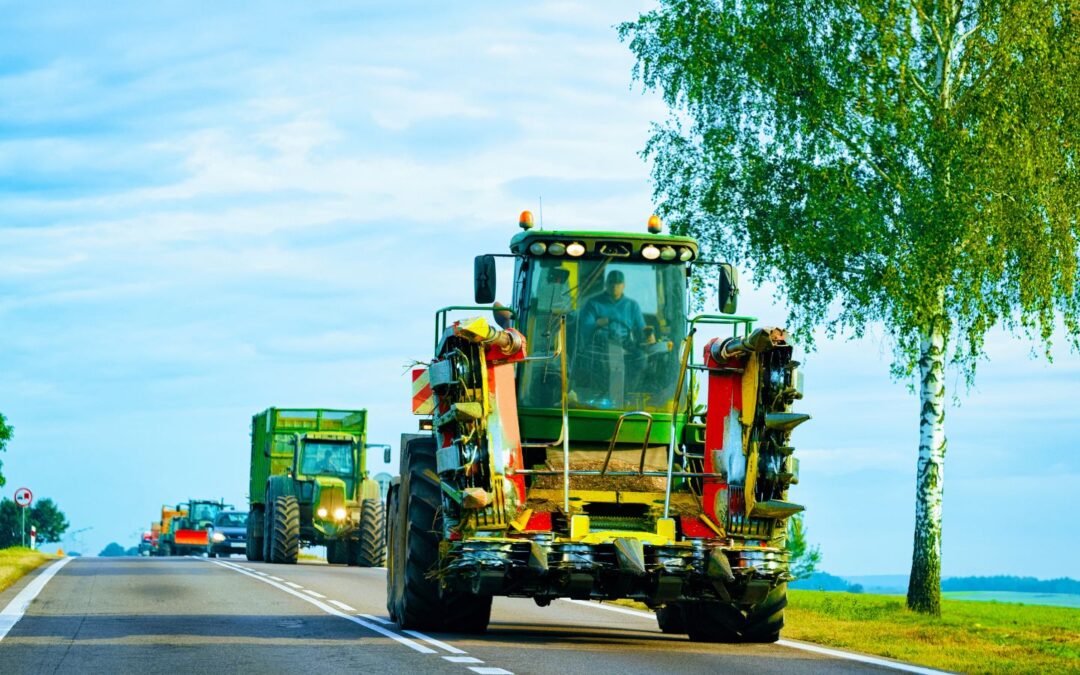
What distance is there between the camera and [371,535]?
1437 inches

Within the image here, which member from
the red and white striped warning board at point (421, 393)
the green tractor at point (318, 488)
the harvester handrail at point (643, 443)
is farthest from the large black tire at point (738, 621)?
the green tractor at point (318, 488)

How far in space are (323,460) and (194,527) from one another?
2828 cm

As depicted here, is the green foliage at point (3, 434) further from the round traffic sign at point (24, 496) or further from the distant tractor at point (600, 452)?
the distant tractor at point (600, 452)

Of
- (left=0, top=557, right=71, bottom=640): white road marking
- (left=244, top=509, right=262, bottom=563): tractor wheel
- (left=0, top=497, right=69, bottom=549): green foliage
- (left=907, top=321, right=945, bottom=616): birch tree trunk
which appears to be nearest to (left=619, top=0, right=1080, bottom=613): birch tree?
(left=907, top=321, right=945, bottom=616): birch tree trunk

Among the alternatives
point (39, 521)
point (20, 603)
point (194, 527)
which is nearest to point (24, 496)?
point (194, 527)

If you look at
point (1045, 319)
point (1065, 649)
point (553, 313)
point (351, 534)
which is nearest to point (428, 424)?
point (553, 313)

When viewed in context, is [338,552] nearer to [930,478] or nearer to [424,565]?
[930,478]

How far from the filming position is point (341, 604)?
20.4 meters

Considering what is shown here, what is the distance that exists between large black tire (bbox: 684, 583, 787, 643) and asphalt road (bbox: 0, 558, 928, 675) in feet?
0.99

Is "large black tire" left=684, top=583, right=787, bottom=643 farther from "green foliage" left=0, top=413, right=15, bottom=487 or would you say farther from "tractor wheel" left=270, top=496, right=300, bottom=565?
"green foliage" left=0, top=413, right=15, bottom=487

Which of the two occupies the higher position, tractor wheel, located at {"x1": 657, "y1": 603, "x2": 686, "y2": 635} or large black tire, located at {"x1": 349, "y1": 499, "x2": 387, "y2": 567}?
large black tire, located at {"x1": 349, "y1": 499, "x2": 387, "y2": 567}

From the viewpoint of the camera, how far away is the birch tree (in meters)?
24.1

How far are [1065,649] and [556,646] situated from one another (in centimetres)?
526

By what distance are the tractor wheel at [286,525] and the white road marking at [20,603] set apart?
8299 millimetres
